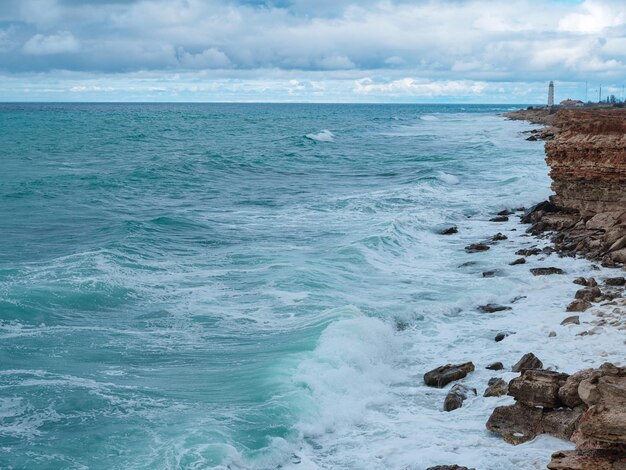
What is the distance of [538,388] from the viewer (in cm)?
1084

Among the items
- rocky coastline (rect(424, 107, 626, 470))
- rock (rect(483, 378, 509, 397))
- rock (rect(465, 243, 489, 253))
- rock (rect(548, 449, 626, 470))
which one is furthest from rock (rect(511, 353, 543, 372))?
rock (rect(465, 243, 489, 253))

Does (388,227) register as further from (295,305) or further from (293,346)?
(293,346)

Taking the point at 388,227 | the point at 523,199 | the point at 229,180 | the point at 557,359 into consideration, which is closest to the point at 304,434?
the point at 557,359

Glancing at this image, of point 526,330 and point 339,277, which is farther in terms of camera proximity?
point 339,277

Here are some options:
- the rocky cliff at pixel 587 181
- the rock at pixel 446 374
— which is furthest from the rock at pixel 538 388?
the rocky cliff at pixel 587 181

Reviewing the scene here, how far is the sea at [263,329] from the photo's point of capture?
37.0 ft

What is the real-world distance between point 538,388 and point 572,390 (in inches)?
20.9

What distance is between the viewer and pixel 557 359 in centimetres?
1374

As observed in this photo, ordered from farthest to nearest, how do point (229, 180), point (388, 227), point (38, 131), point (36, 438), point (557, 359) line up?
point (38, 131), point (229, 180), point (388, 227), point (557, 359), point (36, 438)

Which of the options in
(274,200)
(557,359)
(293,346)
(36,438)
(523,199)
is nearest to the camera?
(36,438)

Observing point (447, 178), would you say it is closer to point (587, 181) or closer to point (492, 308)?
point (587, 181)

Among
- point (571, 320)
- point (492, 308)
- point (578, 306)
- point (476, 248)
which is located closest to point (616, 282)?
point (578, 306)

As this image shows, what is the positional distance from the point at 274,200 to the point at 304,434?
2589 cm

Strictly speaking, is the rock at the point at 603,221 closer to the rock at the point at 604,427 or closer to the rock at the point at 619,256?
the rock at the point at 619,256
